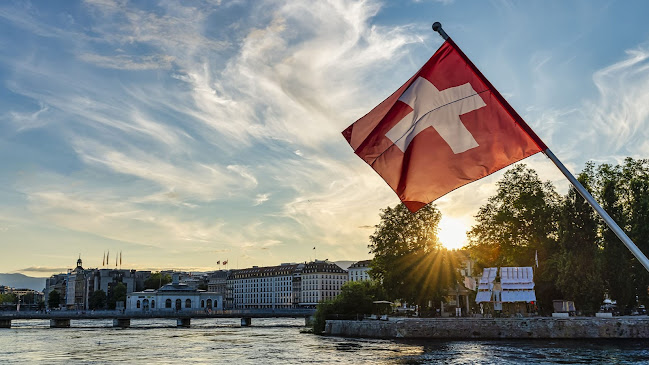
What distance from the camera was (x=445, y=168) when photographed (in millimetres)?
8750

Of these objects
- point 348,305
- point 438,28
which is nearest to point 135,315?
point 348,305

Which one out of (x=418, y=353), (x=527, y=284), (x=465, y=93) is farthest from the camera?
(x=527, y=284)

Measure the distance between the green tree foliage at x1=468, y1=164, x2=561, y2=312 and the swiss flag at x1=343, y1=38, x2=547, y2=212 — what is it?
49.3 metres

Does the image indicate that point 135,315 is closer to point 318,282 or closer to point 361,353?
point 361,353

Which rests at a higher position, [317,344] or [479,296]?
[479,296]

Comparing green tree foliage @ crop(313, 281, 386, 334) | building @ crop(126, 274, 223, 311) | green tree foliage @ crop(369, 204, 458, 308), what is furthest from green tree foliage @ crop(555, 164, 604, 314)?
building @ crop(126, 274, 223, 311)

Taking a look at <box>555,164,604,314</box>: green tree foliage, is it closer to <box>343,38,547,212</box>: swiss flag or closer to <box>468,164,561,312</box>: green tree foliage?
<box>468,164,561,312</box>: green tree foliage

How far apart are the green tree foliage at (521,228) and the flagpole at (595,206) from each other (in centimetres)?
5067

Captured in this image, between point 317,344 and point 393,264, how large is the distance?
546 inches

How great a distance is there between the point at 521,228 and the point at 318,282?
130 metres

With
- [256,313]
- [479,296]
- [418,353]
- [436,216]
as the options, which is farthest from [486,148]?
[256,313]

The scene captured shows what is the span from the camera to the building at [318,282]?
604 ft

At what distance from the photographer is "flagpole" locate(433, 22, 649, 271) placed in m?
6.33

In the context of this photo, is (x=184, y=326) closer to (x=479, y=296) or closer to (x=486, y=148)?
(x=479, y=296)
